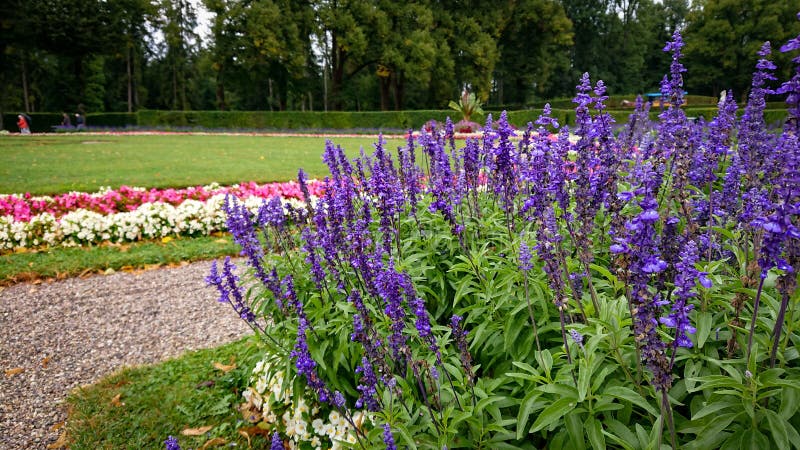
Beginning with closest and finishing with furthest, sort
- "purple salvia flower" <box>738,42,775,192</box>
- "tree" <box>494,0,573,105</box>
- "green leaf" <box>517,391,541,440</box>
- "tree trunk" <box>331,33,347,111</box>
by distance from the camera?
"green leaf" <box>517,391,541,440</box>, "purple salvia flower" <box>738,42,775,192</box>, "tree trunk" <box>331,33,347,111</box>, "tree" <box>494,0,573,105</box>

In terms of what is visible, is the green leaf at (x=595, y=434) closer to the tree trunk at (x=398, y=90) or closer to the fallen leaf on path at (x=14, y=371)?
the fallen leaf on path at (x=14, y=371)

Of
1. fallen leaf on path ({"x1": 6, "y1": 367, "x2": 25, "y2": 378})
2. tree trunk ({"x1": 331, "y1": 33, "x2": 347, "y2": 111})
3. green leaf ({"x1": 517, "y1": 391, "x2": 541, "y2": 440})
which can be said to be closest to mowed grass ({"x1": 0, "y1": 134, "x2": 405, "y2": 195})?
fallen leaf on path ({"x1": 6, "y1": 367, "x2": 25, "y2": 378})

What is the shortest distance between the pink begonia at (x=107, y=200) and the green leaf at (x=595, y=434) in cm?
679

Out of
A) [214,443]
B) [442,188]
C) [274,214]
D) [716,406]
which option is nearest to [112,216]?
[274,214]

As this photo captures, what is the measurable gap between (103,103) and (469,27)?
4487 cm

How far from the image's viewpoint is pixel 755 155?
2.73 metres

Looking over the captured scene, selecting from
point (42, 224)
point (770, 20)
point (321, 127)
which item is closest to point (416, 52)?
point (321, 127)

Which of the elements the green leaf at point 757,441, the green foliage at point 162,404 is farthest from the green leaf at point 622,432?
the green foliage at point 162,404

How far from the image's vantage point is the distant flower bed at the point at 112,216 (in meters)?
8.05

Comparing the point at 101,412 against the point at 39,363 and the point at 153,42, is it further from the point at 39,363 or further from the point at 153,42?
the point at 153,42

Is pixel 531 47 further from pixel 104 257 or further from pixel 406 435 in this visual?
pixel 406 435

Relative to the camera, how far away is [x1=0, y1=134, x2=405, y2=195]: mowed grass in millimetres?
11781

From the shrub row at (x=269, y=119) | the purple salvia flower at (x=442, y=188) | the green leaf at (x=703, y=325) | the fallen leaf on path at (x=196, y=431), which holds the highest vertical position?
the shrub row at (x=269, y=119)

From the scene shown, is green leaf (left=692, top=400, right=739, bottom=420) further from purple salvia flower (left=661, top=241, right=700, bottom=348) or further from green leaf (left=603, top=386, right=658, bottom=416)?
purple salvia flower (left=661, top=241, right=700, bottom=348)
